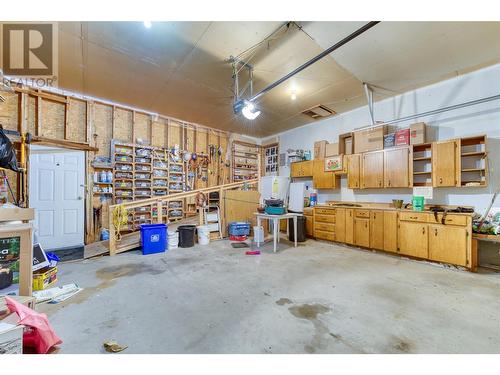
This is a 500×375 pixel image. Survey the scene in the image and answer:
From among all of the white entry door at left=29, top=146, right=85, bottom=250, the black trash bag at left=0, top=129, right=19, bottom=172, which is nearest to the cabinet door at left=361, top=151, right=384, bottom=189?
the black trash bag at left=0, top=129, right=19, bottom=172

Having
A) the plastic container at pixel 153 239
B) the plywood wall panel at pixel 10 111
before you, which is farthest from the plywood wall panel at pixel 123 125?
the plastic container at pixel 153 239

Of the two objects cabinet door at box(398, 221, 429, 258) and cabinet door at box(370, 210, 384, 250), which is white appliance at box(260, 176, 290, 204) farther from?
cabinet door at box(398, 221, 429, 258)

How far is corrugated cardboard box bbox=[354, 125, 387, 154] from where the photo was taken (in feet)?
16.0

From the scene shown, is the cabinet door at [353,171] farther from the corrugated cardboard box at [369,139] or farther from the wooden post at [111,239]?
the wooden post at [111,239]

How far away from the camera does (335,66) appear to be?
150 inches

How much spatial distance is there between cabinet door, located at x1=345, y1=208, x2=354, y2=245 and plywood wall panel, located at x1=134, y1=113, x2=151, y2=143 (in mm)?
5768

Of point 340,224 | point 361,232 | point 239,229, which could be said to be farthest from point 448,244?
point 239,229

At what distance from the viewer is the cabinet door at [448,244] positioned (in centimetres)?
350

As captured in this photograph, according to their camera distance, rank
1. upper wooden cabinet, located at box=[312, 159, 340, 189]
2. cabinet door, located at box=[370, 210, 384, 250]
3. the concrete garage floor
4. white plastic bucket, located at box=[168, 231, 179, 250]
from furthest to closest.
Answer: upper wooden cabinet, located at box=[312, 159, 340, 189] → white plastic bucket, located at box=[168, 231, 179, 250] → cabinet door, located at box=[370, 210, 384, 250] → the concrete garage floor

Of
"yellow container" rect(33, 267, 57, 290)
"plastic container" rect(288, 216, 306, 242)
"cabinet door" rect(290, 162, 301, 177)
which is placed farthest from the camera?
"cabinet door" rect(290, 162, 301, 177)

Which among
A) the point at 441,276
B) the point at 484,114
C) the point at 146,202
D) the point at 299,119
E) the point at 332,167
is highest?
the point at 299,119

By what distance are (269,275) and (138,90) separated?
4758mm
